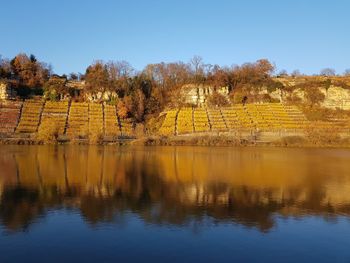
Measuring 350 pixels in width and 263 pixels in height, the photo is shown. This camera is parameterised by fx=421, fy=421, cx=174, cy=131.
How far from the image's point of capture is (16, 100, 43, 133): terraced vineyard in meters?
59.1

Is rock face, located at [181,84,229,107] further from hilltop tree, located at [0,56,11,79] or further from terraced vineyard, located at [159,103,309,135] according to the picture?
hilltop tree, located at [0,56,11,79]

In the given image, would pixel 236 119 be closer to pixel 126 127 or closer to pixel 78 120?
pixel 126 127

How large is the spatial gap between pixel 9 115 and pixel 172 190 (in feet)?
159

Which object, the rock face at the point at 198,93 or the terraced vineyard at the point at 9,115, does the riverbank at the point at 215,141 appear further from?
the rock face at the point at 198,93

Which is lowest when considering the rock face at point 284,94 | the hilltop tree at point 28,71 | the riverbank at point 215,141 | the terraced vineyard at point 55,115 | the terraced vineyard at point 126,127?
the riverbank at point 215,141

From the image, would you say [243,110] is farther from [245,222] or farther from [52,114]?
[245,222]

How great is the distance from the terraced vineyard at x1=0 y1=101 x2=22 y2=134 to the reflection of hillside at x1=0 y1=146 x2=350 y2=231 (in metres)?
28.5

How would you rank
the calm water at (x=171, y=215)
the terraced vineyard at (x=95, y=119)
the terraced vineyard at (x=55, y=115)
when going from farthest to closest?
1. the terraced vineyard at (x=55, y=115)
2. the terraced vineyard at (x=95, y=119)
3. the calm water at (x=171, y=215)

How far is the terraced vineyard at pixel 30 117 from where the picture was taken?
59.1 meters

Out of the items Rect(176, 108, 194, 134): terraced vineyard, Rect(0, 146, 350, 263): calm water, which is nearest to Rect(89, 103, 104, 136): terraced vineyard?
Rect(176, 108, 194, 134): terraced vineyard

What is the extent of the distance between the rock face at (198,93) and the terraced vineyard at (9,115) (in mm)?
29113

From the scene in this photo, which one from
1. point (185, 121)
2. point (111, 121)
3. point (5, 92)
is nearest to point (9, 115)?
point (5, 92)

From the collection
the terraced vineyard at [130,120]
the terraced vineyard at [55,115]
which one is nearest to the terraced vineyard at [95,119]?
the terraced vineyard at [130,120]

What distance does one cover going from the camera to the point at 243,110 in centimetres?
7025
